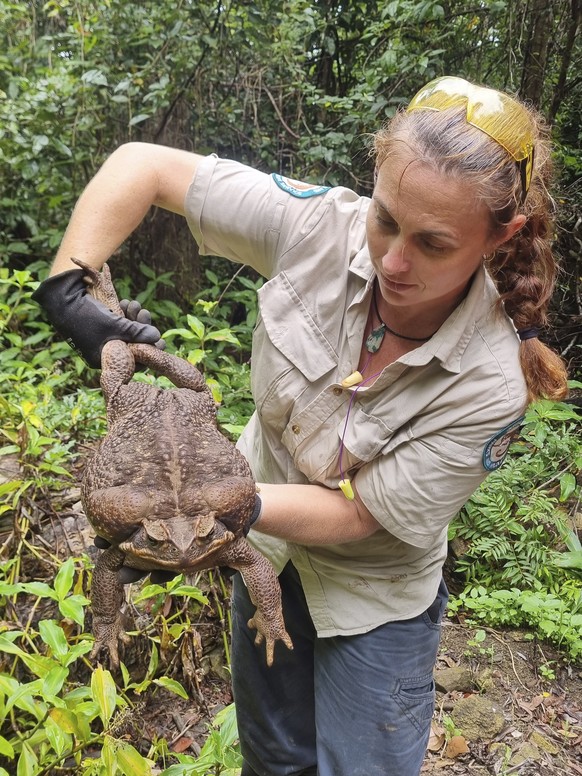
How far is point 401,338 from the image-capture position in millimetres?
2295

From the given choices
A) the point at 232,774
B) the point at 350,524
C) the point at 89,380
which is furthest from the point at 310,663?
the point at 89,380

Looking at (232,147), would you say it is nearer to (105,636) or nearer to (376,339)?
(376,339)

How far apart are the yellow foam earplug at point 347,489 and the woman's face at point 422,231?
0.70 meters

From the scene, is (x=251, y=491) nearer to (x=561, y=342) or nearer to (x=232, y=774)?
(x=232, y=774)

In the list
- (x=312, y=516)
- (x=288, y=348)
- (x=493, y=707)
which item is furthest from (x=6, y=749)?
(x=493, y=707)

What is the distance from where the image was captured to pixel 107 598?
2.09m

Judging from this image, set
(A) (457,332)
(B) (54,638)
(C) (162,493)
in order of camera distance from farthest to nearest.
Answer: (B) (54,638) < (A) (457,332) < (C) (162,493)

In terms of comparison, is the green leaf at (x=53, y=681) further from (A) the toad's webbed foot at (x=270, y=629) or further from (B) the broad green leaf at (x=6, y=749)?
(A) the toad's webbed foot at (x=270, y=629)

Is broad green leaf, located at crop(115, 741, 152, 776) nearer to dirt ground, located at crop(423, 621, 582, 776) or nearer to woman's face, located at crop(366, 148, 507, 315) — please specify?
woman's face, located at crop(366, 148, 507, 315)

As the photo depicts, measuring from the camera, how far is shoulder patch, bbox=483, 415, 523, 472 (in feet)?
7.05

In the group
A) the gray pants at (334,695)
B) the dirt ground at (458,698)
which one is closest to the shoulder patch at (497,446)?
the gray pants at (334,695)

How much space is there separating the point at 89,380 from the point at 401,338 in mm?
4107

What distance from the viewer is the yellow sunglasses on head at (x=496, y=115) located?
184cm

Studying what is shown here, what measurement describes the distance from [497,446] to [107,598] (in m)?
1.49
